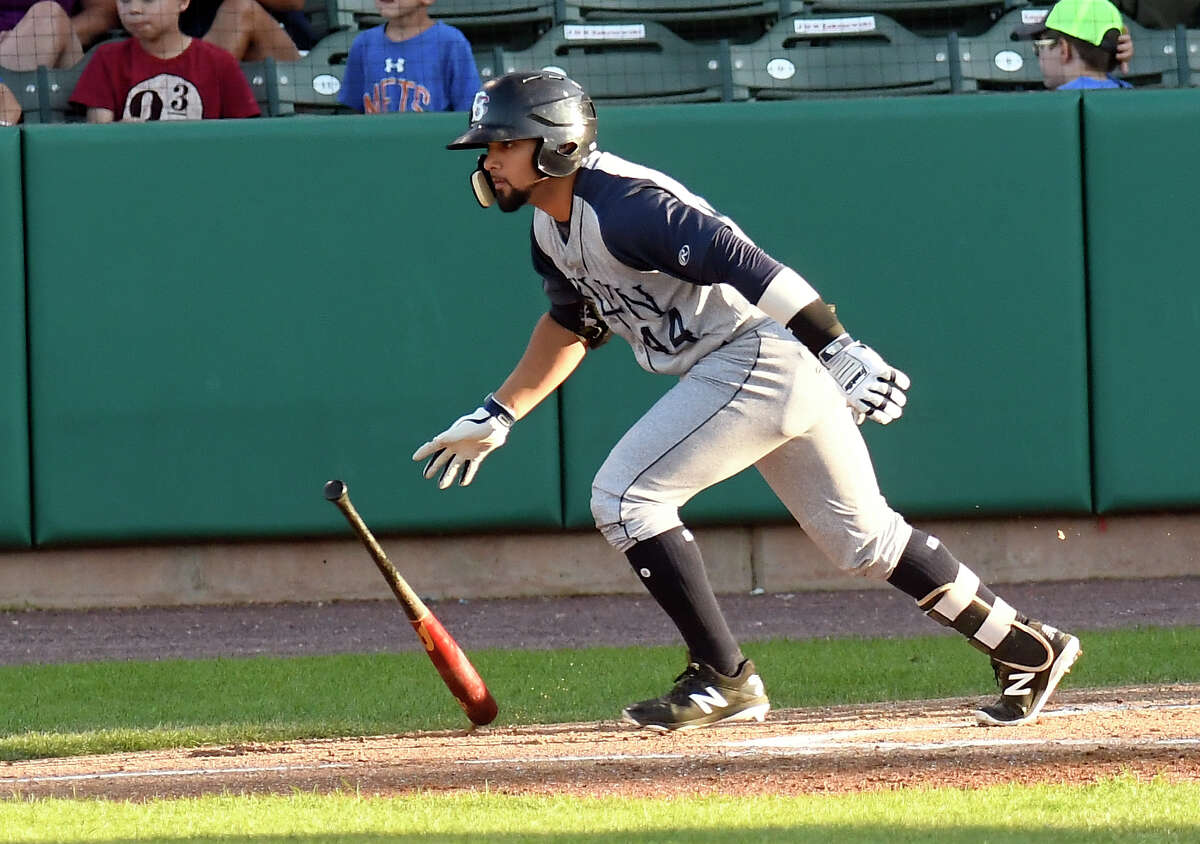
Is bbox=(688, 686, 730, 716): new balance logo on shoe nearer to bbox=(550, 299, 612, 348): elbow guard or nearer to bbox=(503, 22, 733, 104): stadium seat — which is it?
bbox=(550, 299, 612, 348): elbow guard

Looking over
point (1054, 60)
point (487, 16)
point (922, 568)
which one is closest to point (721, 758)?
point (922, 568)

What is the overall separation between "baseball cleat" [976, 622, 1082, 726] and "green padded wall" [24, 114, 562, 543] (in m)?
3.23

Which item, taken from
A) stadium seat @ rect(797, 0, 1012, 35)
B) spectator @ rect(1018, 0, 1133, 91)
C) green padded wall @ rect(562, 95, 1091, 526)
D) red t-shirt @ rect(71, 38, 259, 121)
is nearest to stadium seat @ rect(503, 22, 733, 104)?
stadium seat @ rect(797, 0, 1012, 35)

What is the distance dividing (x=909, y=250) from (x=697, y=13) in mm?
2181

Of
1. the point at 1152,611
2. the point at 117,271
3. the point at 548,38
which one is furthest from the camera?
the point at 548,38

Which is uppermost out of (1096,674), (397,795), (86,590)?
(397,795)

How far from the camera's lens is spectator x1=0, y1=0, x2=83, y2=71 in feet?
26.7

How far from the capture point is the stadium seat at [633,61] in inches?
330

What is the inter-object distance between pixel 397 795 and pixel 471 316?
152 inches

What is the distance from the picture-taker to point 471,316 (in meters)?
7.39

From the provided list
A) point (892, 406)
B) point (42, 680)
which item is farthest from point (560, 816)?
point (42, 680)

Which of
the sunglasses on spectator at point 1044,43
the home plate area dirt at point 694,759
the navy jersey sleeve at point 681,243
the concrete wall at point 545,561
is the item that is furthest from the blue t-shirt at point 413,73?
the home plate area dirt at point 694,759

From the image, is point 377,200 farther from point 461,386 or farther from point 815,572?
point 815,572

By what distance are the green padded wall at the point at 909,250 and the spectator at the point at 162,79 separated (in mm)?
1690
